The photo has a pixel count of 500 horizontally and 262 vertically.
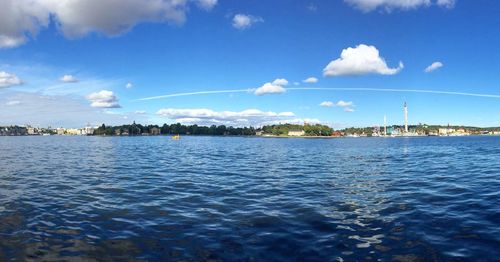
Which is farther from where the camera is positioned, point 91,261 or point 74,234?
point 74,234

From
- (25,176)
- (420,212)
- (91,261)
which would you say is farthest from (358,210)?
(25,176)

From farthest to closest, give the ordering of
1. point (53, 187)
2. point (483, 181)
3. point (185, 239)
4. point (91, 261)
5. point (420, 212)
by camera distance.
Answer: point (483, 181) < point (53, 187) < point (420, 212) < point (185, 239) < point (91, 261)

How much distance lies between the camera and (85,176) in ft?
130

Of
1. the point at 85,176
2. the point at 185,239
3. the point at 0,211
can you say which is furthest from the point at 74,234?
the point at 85,176

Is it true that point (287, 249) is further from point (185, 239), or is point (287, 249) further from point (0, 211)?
point (0, 211)

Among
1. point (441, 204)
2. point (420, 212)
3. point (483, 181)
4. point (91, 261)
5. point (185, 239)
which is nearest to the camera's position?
point (91, 261)

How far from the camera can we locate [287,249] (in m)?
14.5

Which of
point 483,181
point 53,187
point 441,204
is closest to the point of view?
point 441,204

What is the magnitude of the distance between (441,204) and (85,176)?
33213 mm

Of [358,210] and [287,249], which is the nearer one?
[287,249]

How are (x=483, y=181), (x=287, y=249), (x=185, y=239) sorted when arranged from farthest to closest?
(x=483, y=181), (x=185, y=239), (x=287, y=249)

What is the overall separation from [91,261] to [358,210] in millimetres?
14526

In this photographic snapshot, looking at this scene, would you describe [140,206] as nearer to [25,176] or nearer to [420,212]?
[420,212]

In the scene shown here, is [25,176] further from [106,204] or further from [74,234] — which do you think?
[74,234]
